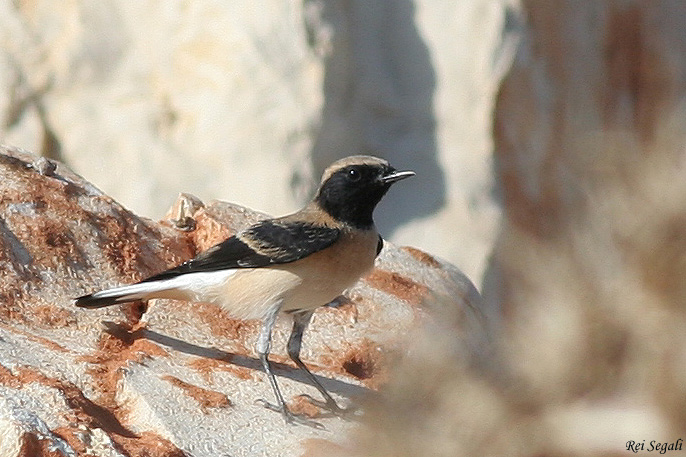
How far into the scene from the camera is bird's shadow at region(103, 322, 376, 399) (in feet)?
17.8

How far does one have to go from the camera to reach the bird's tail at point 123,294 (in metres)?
5.32

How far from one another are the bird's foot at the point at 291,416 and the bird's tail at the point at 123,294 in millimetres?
744

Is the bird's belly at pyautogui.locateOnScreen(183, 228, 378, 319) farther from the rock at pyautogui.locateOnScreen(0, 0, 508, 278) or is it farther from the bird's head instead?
the rock at pyautogui.locateOnScreen(0, 0, 508, 278)

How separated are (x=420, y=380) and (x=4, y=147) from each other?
12.6 ft

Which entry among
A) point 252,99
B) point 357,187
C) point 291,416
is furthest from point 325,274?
point 252,99

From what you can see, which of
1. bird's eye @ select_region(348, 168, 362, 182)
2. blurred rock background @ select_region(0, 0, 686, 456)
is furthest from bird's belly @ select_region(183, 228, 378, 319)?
blurred rock background @ select_region(0, 0, 686, 456)

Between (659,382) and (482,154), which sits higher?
(482,154)

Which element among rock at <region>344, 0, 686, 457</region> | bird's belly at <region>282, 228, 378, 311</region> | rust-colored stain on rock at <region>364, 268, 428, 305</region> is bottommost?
rock at <region>344, 0, 686, 457</region>

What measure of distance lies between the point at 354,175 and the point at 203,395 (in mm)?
1645

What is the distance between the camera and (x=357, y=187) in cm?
611

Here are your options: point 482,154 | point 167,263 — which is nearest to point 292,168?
point 482,154

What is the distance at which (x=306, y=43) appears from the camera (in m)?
10.2

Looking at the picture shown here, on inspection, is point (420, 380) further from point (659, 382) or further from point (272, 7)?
point (272, 7)

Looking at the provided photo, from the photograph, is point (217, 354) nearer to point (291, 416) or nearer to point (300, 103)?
point (291, 416)
